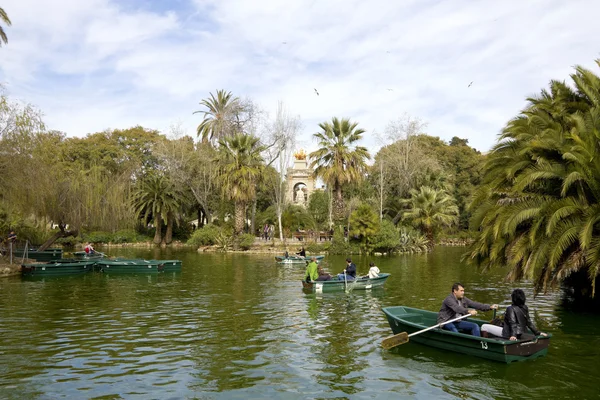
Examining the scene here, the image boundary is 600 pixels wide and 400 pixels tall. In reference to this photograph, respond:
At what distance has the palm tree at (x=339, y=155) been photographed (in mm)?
45875

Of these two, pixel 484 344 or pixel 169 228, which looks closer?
pixel 484 344

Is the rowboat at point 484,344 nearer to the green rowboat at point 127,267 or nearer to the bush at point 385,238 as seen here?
the green rowboat at point 127,267

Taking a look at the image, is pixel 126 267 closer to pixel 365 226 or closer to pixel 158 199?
pixel 365 226

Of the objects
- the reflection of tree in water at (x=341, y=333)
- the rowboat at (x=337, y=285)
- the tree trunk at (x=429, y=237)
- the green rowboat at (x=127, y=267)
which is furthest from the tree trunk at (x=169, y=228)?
the reflection of tree in water at (x=341, y=333)

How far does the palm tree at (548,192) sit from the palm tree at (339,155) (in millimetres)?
27198

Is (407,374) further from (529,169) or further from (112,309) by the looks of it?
(112,309)

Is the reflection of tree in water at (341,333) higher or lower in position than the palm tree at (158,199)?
lower

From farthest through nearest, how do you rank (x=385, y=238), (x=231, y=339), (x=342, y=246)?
(x=342, y=246) → (x=385, y=238) → (x=231, y=339)

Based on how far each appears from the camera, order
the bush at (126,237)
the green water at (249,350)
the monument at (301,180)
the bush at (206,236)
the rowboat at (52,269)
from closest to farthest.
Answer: the green water at (249,350), the rowboat at (52,269), the bush at (206,236), the bush at (126,237), the monument at (301,180)

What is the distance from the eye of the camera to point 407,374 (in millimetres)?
10844

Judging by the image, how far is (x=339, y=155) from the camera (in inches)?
1817

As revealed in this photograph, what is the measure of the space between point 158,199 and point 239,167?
16.4m

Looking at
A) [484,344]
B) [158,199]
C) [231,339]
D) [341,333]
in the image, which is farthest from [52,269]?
[158,199]

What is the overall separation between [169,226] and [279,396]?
175ft
